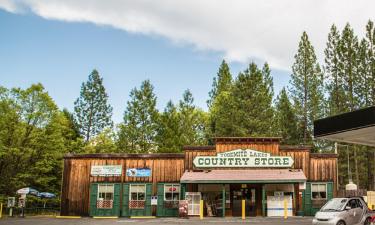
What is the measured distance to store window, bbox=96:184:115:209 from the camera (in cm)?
3081

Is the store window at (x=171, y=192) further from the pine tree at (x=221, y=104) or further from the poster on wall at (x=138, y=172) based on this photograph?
the pine tree at (x=221, y=104)

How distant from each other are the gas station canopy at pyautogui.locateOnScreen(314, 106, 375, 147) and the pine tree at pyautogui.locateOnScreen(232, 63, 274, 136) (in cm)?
2824

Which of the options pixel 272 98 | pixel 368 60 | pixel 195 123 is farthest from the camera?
pixel 195 123

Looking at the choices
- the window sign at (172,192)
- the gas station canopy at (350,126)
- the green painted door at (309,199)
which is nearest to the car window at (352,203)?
the gas station canopy at (350,126)

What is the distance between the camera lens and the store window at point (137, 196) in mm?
30766

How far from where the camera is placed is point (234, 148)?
30.9 metres

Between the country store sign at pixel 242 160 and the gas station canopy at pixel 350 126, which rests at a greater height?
the gas station canopy at pixel 350 126

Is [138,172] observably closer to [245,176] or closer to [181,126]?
[245,176]

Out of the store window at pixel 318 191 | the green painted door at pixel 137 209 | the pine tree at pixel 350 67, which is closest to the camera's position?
the store window at pixel 318 191

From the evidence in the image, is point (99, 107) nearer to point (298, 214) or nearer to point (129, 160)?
point (129, 160)

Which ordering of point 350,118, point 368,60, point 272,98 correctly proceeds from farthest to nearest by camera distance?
point 272,98
point 368,60
point 350,118

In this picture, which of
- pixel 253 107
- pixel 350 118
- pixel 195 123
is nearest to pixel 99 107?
pixel 195 123

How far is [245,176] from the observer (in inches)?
1141

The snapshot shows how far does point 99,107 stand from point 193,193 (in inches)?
1178
